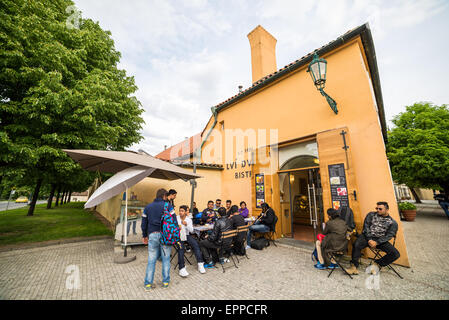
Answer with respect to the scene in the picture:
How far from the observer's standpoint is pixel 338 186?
17.3 ft

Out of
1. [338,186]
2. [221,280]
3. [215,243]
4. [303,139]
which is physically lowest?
[221,280]

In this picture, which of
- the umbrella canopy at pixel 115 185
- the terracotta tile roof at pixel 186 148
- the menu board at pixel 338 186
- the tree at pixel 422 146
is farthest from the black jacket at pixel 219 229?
the tree at pixel 422 146

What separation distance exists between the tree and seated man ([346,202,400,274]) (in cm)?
1161

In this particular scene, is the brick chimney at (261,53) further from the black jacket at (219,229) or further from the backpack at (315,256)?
the backpack at (315,256)

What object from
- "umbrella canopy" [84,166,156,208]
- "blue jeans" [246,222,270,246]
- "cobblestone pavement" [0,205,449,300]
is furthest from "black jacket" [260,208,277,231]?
"umbrella canopy" [84,166,156,208]

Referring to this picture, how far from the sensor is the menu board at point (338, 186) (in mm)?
5129

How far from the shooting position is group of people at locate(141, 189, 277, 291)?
3609 millimetres

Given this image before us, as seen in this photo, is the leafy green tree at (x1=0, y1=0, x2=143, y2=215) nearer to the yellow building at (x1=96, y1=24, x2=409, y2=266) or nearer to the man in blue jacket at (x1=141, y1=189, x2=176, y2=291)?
the man in blue jacket at (x1=141, y1=189, x2=176, y2=291)

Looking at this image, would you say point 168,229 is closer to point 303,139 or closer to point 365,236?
point 365,236

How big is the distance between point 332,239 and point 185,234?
3.59 m

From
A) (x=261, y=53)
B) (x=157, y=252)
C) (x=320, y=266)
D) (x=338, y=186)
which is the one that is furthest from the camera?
(x=261, y=53)

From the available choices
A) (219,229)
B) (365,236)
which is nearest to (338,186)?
(365,236)

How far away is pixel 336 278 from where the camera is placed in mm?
3887
